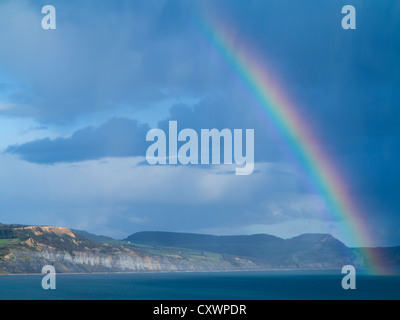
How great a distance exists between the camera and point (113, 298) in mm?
158250
